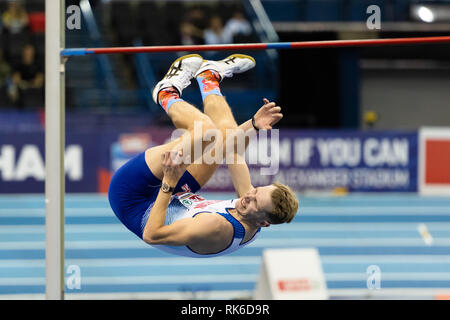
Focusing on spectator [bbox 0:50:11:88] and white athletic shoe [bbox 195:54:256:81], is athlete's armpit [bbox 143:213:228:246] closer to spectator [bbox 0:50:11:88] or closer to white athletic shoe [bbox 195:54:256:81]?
white athletic shoe [bbox 195:54:256:81]

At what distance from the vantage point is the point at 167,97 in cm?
409

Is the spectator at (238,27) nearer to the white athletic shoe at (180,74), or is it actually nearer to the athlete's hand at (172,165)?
the white athletic shoe at (180,74)

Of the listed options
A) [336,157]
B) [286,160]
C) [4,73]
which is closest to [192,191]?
[286,160]

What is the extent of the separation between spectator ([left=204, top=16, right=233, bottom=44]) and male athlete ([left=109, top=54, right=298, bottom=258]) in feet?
22.8

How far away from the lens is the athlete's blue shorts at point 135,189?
13.4 ft

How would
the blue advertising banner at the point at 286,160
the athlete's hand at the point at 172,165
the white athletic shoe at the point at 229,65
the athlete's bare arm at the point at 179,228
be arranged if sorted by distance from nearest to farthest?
the athlete's hand at the point at 172,165, the athlete's bare arm at the point at 179,228, the white athletic shoe at the point at 229,65, the blue advertising banner at the point at 286,160

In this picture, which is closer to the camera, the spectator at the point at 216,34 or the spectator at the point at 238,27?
the spectator at the point at 216,34

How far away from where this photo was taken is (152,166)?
4.01m

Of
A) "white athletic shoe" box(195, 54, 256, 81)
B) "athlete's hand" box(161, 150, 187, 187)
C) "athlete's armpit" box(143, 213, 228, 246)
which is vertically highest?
"white athletic shoe" box(195, 54, 256, 81)

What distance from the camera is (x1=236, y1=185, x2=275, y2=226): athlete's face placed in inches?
152

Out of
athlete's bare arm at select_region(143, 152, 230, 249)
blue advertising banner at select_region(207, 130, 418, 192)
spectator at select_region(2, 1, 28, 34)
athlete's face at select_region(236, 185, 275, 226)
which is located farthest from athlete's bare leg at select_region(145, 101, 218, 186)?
spectator at select_region(2, 1, 28, 34)

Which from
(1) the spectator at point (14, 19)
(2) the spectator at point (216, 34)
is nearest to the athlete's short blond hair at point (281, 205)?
(2) the spectator at point (216, 34)

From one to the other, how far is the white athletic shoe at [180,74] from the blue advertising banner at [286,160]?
20.2 ft

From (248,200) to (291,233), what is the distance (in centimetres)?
561
